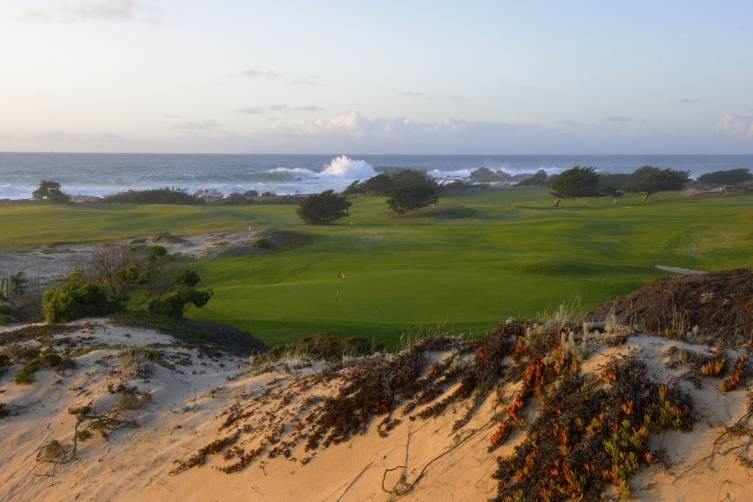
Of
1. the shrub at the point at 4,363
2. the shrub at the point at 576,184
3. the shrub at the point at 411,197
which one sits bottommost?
the shrub at the point at 4,363

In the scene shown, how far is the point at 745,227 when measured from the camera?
4316 centimetres

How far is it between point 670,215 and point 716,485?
183 feet

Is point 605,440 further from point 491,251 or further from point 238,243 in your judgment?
point 238,243

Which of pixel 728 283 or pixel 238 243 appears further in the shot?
pixel 238 243

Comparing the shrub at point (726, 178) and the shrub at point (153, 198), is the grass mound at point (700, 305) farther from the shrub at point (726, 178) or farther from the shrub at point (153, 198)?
the shrub at point (726, 178)

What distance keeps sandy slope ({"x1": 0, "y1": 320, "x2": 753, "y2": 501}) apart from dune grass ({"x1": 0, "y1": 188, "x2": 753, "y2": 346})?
675 cm

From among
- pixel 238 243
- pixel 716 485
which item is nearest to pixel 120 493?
pixel 716 485

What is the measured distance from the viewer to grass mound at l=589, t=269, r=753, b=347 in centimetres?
1191

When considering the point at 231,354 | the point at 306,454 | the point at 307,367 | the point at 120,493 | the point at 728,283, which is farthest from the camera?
the point at 231,354

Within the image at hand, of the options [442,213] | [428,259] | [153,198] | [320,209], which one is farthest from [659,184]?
[153,198]

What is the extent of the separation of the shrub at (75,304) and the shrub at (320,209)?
44237 mm

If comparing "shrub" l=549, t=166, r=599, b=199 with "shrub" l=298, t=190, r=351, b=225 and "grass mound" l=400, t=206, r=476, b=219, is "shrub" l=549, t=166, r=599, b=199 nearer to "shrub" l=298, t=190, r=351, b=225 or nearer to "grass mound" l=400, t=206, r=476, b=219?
"grass mound" l=400, t=206, r=476, b=219

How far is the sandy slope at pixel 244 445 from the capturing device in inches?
216

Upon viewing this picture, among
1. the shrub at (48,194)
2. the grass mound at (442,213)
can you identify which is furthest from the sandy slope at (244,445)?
the shrub at (48,194)
